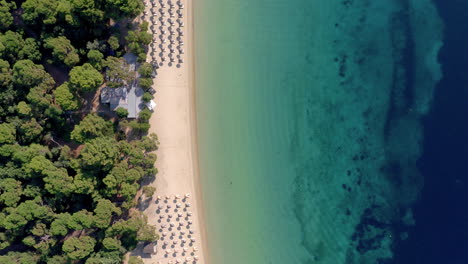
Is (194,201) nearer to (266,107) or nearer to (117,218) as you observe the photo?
(117,218)

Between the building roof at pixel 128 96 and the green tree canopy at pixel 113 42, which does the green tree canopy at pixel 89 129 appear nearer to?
the building roof at pixel 128 96

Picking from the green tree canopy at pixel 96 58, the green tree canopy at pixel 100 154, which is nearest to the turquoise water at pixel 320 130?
the green tree canopy at pixel 100 154

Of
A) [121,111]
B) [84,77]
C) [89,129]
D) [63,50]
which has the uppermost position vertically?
[63,50]

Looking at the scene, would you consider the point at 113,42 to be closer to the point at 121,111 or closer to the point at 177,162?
the point at 121,111

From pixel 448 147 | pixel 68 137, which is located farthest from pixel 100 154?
pixel 448 147

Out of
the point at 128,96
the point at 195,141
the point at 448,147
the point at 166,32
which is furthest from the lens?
the point at 448,147

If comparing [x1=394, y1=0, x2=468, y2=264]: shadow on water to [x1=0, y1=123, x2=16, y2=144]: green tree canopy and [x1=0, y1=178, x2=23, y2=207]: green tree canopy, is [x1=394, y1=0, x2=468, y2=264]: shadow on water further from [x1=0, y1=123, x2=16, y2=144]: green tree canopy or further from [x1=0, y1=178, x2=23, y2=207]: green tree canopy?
[x1=0, y1=123, x2=16, y2=144]: green tree canopy

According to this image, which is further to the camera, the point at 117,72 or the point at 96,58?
the point at 117,72

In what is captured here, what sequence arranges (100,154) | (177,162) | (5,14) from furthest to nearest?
1. (177,162)
2. (100,154)
3. (5,14)
